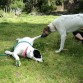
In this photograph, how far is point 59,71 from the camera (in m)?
6.78

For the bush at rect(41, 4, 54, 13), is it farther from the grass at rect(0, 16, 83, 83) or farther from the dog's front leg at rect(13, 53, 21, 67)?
the dog's front leg at rect(13, 53, 21, 67)

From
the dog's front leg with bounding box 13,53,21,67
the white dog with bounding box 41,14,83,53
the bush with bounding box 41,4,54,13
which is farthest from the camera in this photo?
the bush with bounding box 41,4,54,13

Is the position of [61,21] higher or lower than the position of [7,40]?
higher

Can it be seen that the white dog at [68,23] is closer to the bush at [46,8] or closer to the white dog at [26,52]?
the white dog at [26,52]

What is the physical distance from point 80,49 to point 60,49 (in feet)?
2.25

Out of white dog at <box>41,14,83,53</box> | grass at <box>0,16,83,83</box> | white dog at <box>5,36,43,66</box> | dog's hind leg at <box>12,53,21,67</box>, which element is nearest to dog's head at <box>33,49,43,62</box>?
white dog at <box>5,36,43,66</box>

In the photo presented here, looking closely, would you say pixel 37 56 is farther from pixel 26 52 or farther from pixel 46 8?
pixel 46 8

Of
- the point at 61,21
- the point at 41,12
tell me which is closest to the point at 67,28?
the point at 61,21

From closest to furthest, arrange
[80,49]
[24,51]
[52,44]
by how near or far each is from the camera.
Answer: [24,51] → [80,49] → [52,44]

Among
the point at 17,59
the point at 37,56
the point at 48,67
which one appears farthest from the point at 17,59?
the point at 48,67

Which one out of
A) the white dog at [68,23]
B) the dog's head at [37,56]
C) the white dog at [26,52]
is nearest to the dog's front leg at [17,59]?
the white dog at [26,52]

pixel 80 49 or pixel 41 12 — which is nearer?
pixel 80 49

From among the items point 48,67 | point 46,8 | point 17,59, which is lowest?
point 46,8

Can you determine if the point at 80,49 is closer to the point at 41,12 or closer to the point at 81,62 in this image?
the point at 81,62
